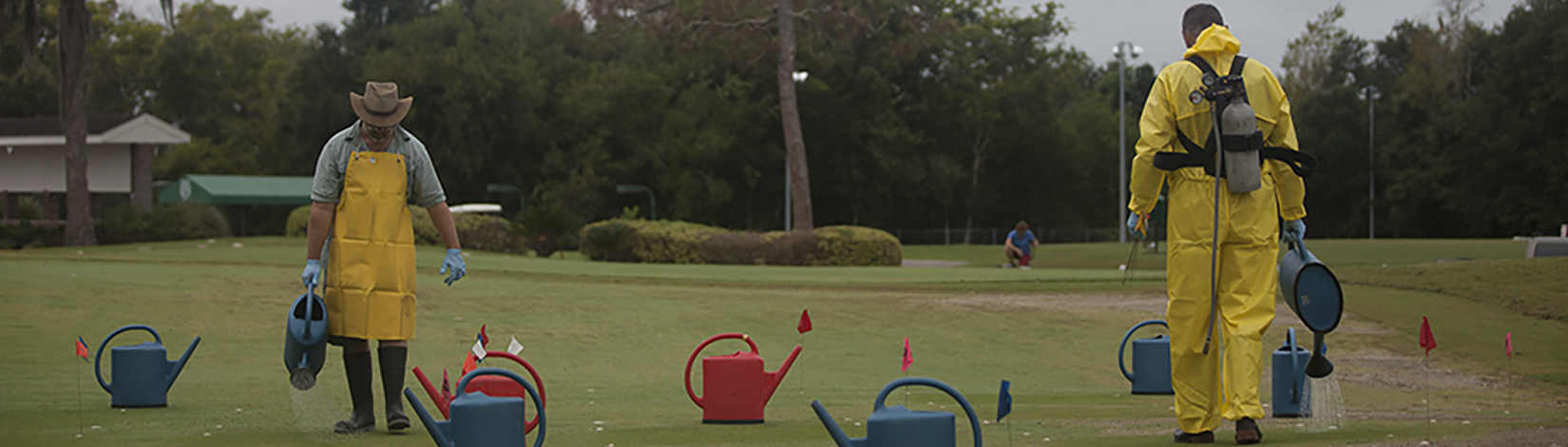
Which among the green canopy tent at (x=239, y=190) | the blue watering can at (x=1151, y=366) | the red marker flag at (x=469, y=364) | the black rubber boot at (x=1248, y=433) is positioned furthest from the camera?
the green canopy tent at (x=239, y=190)

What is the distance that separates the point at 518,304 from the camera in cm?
1447

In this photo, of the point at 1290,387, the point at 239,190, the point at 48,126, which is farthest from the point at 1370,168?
the point at 1290,387

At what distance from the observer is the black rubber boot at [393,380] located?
5949 mm

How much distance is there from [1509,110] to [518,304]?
56955 millimetres

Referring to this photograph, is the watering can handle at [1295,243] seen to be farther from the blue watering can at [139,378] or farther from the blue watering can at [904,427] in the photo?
the blue watering can at [139,378]

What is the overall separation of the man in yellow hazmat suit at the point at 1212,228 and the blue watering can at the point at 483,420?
2.90m

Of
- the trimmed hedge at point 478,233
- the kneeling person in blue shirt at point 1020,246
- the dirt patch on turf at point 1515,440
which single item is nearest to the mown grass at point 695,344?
the dirt patch on turf at point 1515,440

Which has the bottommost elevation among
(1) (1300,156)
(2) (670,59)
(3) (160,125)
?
(1) (1300,156)

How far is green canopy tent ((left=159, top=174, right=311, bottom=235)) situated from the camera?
174ft

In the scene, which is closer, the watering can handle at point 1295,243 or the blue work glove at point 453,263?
the watering can handle at point 1295,243

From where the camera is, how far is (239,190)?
54.2 meters

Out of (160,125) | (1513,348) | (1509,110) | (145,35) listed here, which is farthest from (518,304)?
(145,35)

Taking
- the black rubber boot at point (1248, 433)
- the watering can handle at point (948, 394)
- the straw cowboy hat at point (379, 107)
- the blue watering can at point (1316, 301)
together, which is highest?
the straw cowboy hat at point (379, 107)

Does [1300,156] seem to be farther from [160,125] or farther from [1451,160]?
[1451,160]
